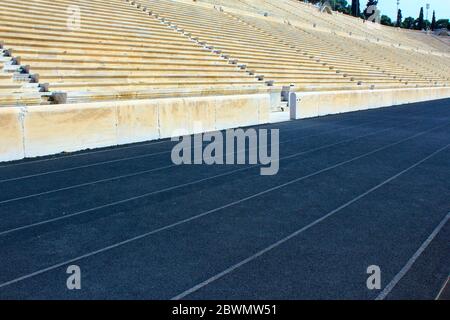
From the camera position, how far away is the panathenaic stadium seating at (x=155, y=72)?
28.8ft

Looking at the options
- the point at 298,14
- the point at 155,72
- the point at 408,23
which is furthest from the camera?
the point at 408,23

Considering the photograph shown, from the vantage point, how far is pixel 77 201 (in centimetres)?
534

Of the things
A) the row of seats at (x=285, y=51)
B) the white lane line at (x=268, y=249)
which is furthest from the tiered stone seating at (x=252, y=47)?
the white lane line at (x=268, y=249)

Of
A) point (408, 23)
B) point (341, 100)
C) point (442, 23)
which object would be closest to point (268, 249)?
point (341, 100)

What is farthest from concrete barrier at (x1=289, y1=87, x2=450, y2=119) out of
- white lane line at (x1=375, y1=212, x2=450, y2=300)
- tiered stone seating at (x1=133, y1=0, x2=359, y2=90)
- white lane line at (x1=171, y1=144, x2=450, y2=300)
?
white lane line at (x1=375, y1=212, x2=450, y2=300)

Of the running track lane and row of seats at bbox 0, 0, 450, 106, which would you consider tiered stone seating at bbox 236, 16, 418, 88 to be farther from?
the running track lane

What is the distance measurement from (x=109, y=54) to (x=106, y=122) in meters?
4.95

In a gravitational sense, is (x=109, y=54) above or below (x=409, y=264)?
above

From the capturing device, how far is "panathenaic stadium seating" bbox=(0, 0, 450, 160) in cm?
879

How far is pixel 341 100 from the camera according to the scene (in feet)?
56.2

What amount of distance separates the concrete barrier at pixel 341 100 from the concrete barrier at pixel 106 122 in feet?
9.26

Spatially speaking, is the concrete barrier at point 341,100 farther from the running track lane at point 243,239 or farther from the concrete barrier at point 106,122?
the running track lane at point 243,239

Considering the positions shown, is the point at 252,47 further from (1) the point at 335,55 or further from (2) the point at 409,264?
(2) the point at 409,264
